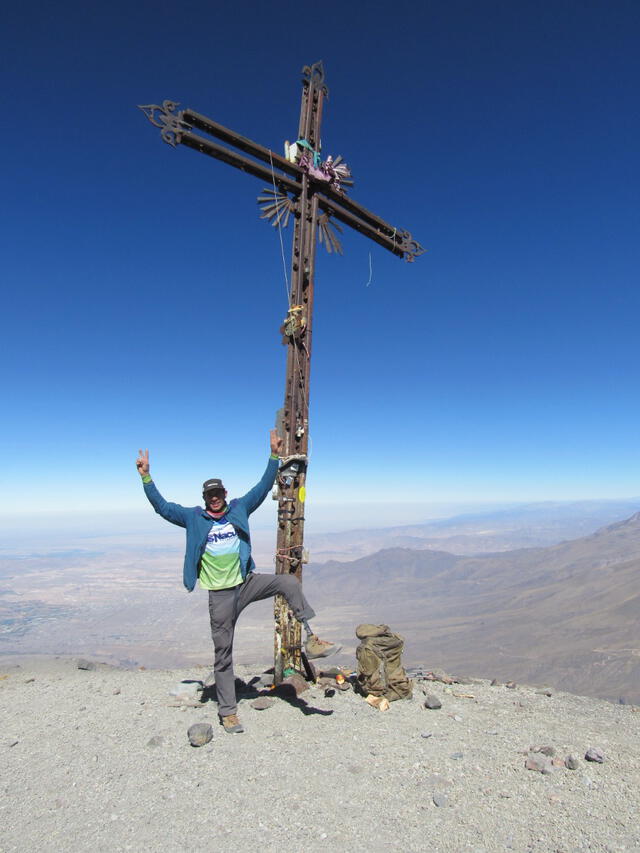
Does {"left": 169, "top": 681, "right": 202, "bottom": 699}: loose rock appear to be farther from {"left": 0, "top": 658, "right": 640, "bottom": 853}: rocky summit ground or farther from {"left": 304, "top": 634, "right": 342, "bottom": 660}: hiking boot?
{"left": 304, "top": 634, "right": 342, "bottom": 660}: hiking boot

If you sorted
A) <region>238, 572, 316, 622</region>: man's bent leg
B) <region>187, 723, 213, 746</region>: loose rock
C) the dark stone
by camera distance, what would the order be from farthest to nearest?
1. the dark stone
2. <region>238, 572, 316, 622</region>: man's bent leg
3. <region>187, 723, 213, 746</region>: loose rock

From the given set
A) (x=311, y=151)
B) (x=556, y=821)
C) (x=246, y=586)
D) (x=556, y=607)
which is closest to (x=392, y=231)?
(x=311, y=151)

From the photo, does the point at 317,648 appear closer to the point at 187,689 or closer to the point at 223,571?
the point at 223,571

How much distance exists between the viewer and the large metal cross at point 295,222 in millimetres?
7008

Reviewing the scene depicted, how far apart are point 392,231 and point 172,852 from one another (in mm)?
10138

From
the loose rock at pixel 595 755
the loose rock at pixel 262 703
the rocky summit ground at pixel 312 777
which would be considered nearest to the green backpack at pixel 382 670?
the rocky summit ground at pixel 312 777

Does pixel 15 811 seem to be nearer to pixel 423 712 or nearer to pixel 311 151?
pixel 423 712

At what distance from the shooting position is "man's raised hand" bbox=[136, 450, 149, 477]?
5.48 metres

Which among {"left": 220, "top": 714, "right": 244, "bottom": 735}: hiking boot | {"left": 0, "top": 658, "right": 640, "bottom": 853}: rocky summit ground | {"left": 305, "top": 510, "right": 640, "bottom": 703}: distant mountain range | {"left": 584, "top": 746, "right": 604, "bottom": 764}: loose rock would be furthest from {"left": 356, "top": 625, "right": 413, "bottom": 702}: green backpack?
{"left": 305, "top": 510, "right": 640, "bottom": 703}: distant mountain range

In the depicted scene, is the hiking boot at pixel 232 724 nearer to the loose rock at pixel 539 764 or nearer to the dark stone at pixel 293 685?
the dark stone at pixel 293 685

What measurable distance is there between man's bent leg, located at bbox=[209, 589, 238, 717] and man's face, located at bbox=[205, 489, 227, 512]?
3.48 feet

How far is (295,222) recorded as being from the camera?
7961 mm

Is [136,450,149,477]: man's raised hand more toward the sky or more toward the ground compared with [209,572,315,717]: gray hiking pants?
more toward the sky

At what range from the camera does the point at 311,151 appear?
26.7 feet
